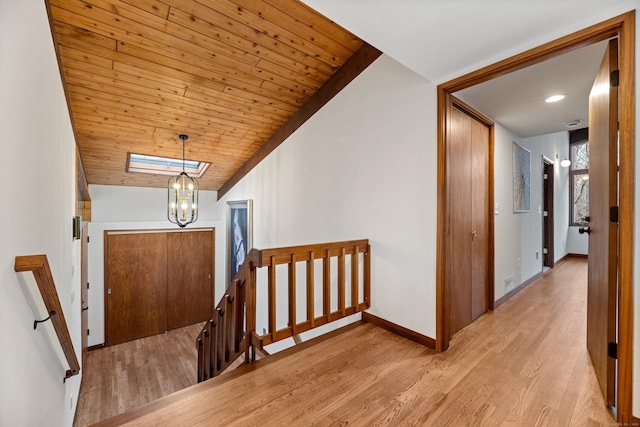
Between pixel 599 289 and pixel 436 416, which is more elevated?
pixel 599 289

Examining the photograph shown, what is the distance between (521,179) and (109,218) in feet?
22.5

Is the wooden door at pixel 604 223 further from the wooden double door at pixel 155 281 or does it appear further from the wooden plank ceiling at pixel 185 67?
the wooden double door at pixel 155 281

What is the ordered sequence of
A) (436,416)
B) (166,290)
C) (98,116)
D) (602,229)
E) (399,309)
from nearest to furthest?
(436,416), (602,229), (399,309), (98,116), (166,290)

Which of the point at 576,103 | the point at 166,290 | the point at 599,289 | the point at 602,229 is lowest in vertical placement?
the point at 166,290

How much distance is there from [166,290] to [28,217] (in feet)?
16.6

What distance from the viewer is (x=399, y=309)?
8.37 ft

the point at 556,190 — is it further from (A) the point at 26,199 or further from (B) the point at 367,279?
(A) the point at 26,199

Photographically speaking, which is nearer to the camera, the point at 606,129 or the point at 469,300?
the point at 606,129

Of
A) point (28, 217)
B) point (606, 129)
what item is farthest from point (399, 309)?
point (28, 217)

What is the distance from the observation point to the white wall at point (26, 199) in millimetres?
1012

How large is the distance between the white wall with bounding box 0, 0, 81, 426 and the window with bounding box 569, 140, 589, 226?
8644mm

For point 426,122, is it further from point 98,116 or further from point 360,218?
point 98,116

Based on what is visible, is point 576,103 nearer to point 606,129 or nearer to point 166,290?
point 606,129

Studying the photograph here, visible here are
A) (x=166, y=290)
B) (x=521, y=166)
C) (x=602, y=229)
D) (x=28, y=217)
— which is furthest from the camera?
A: (x=166, y=290)
